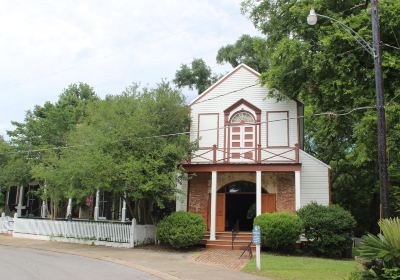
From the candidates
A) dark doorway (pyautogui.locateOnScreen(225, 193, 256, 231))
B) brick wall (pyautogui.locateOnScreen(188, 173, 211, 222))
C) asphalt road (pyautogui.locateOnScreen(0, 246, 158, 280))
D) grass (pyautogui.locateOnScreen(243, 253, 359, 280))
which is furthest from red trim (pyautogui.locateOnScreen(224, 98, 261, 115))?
asphalt road (pyautogui.locateOnScreen(0, 246, 158, 280))

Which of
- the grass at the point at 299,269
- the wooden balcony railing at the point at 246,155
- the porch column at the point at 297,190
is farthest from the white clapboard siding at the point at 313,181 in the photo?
the grass at the point at 299,269

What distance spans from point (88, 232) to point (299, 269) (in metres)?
12.3

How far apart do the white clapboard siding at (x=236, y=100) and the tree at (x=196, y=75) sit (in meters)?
13.1

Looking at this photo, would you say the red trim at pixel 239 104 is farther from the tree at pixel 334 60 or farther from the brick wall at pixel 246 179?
the brick wall at pixel 246 179

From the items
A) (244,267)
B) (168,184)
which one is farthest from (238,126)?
(244,267)

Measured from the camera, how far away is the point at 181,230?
19.7 meters

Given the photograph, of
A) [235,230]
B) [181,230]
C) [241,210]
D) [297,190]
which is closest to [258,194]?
[297,190]

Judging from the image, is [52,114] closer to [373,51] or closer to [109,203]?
[109,203]

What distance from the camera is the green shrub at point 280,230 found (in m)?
19.0

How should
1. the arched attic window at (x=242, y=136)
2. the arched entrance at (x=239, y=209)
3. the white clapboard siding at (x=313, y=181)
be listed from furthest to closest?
the arched entrance at (x=239, y=209) < the arched attic window at (x=242, y=136) < the white clapboard siding at (x=313, y=181)

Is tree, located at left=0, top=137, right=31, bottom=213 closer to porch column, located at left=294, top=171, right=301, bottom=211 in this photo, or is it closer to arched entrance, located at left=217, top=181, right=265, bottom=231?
arched entrance, located at left=217, top=181, right=265, bottom=231

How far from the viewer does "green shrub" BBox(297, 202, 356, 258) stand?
19.1m

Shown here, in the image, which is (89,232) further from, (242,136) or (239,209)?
(242,136)

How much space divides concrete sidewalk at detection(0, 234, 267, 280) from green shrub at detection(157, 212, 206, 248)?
1.87 ft
